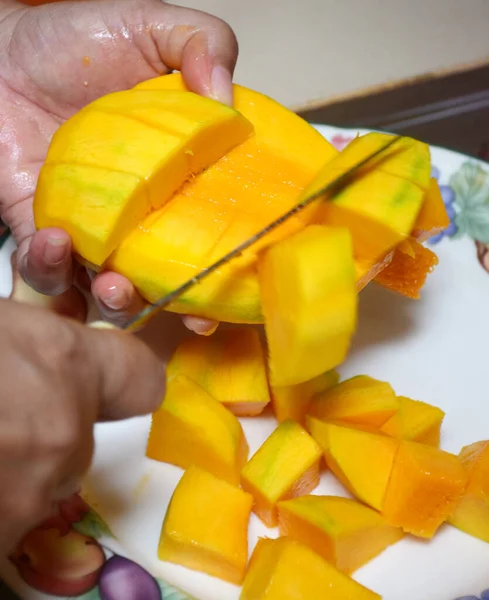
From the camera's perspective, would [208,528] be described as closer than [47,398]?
No

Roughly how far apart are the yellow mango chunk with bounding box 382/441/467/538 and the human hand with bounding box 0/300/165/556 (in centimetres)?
52

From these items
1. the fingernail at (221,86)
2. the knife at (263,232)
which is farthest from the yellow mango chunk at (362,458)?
the fingernail at (221,86)

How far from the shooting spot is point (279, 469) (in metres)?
1.02

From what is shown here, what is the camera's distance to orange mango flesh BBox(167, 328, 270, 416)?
113cm

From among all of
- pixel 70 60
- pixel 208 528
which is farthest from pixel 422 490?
pixel 70 60

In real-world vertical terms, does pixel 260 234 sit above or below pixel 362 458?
above

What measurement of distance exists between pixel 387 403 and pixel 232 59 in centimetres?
68

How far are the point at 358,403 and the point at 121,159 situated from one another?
545mm

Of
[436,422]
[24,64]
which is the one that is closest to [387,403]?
[436,422]

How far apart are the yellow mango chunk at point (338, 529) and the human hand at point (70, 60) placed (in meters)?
0.60

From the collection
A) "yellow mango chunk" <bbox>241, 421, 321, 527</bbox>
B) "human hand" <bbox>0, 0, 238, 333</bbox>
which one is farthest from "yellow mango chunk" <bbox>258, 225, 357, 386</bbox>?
"human hand" <bbox>0, 0, 238, 333</bbox>

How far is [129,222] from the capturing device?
995 mm

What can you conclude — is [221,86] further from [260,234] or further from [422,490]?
[422,490]

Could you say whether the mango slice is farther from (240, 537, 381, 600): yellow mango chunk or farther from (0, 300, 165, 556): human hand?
(240, 537, 381, 600): yellow mango chunk
